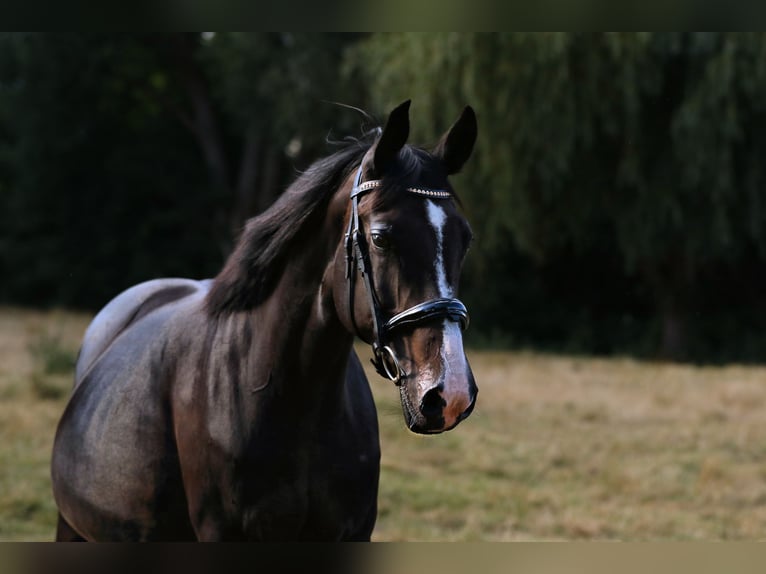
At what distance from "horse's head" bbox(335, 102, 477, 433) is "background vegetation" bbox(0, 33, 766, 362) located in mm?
8797

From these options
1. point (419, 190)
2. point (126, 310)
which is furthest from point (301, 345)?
point (126, 310)

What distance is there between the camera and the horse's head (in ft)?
6.47

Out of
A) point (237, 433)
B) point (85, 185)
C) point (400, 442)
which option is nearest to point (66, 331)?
point (85, 185)

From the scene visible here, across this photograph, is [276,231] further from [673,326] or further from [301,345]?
[673,326]

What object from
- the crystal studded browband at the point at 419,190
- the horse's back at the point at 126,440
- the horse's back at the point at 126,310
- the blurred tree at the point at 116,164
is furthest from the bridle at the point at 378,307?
the blurred tree at the point at 116,164

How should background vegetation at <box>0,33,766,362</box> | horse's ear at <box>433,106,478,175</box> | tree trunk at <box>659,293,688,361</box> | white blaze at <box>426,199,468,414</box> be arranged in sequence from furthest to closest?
tree trunk at <box>659,293,688,361</box>
background vegetation at <box>0,33,766,362</box>
horse's ear at <box>433,106,478,175</box>
white blaze at <box>426,199,468,414</box>

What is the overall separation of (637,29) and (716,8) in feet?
0.56

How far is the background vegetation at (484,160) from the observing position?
12.8m

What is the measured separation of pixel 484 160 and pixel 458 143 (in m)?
11.4

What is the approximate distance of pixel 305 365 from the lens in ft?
7.89

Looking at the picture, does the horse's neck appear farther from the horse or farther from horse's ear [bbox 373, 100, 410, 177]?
horse's ear [bbox 373, 100, 410, 177]

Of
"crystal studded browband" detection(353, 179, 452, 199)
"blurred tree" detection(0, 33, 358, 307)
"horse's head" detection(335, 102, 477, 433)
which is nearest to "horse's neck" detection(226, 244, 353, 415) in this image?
"horse's head" detection(335, 102, 477, 433)

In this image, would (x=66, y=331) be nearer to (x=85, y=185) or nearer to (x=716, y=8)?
(x=85, y=185)

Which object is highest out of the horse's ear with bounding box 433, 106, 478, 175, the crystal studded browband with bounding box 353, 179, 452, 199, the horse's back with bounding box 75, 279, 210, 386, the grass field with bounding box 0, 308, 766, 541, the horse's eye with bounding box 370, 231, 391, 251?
the horse's ear with bounding box 433, 106, 478, 175
